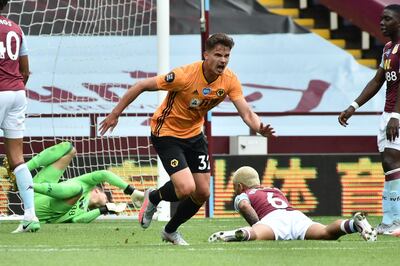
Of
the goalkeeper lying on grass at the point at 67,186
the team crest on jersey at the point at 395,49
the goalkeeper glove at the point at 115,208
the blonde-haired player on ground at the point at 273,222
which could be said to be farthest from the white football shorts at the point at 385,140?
the goalkeeper glove at the point at 115,208

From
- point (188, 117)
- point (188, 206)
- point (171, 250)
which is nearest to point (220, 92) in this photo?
point (188, 117)

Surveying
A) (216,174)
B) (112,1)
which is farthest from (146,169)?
(112,1)

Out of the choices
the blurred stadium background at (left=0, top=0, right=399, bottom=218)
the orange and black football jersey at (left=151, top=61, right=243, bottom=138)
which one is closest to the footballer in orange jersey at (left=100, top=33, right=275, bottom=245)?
the orange and black football jersey at (left=151, top=61, right=243, bottom=138)

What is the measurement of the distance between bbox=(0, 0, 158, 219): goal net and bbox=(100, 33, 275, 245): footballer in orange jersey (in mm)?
4029

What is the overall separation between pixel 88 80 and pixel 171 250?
929 cm

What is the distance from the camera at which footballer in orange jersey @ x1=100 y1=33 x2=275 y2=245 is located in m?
8.21

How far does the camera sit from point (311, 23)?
1864 cm

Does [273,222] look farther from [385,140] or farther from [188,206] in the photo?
[385,140]

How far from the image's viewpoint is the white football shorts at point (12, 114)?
9125 millimetres

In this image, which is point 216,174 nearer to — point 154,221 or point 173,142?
point 154,221

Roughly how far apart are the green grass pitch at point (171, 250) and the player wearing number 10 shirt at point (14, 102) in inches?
14.0

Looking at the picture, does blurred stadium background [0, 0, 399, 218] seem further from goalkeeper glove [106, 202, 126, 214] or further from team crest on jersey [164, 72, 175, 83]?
team crest on jersey [164, 72, 175, 83]

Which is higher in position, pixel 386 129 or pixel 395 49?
pixel 395 49

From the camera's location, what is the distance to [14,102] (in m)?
9.17
